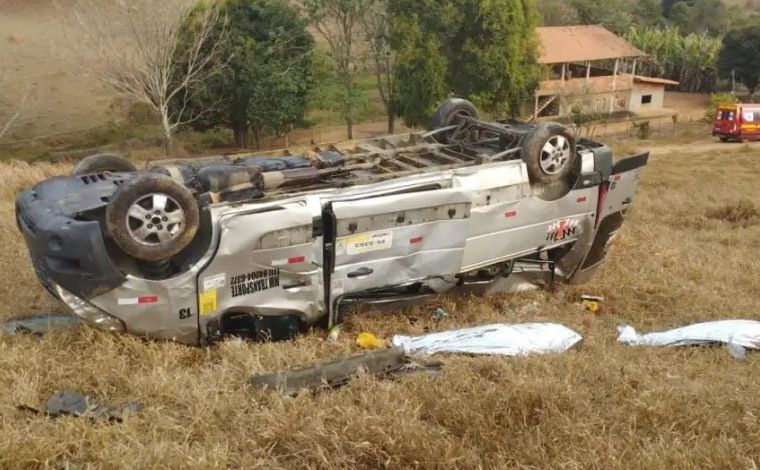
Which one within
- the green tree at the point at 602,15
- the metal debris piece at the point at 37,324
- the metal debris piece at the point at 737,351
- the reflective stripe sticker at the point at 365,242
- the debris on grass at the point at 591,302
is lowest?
the debris on grass at the point at 591,302

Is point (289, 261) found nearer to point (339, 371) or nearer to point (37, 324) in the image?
point (339, 371)

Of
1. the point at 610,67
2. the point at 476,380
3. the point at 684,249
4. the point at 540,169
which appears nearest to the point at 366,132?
the point at 610,67

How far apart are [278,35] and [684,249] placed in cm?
1901

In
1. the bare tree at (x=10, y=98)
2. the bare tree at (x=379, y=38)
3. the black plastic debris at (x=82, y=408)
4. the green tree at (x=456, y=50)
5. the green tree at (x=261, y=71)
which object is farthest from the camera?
the bare tree at (x=10, y=98)

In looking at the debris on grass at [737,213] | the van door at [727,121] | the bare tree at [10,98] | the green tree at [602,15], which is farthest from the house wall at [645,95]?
the bare tree at [10,98]

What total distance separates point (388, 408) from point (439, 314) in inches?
102

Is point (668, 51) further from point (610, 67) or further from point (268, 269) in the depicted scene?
point (268, 269)

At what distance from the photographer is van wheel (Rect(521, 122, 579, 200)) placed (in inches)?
240

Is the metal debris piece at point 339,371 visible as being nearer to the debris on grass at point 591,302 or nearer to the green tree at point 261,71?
the debris on grass at point 591,302

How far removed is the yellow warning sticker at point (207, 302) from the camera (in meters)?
4.84

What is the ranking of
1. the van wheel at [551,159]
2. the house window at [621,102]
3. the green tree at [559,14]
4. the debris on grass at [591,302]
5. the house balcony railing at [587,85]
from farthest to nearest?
the green tree at [559,14] → the house window at [621,102] → the house balcony railing at [587,85] → the debris on grass at [591,302] → the van wheel at [551,159]

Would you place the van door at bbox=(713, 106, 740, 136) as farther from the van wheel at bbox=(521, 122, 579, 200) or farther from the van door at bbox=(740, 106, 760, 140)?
the van wheel at bbox=(521, 122, 579, 200)

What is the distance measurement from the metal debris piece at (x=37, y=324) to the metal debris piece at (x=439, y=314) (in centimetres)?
282

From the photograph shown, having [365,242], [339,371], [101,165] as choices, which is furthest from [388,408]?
[101,165]
